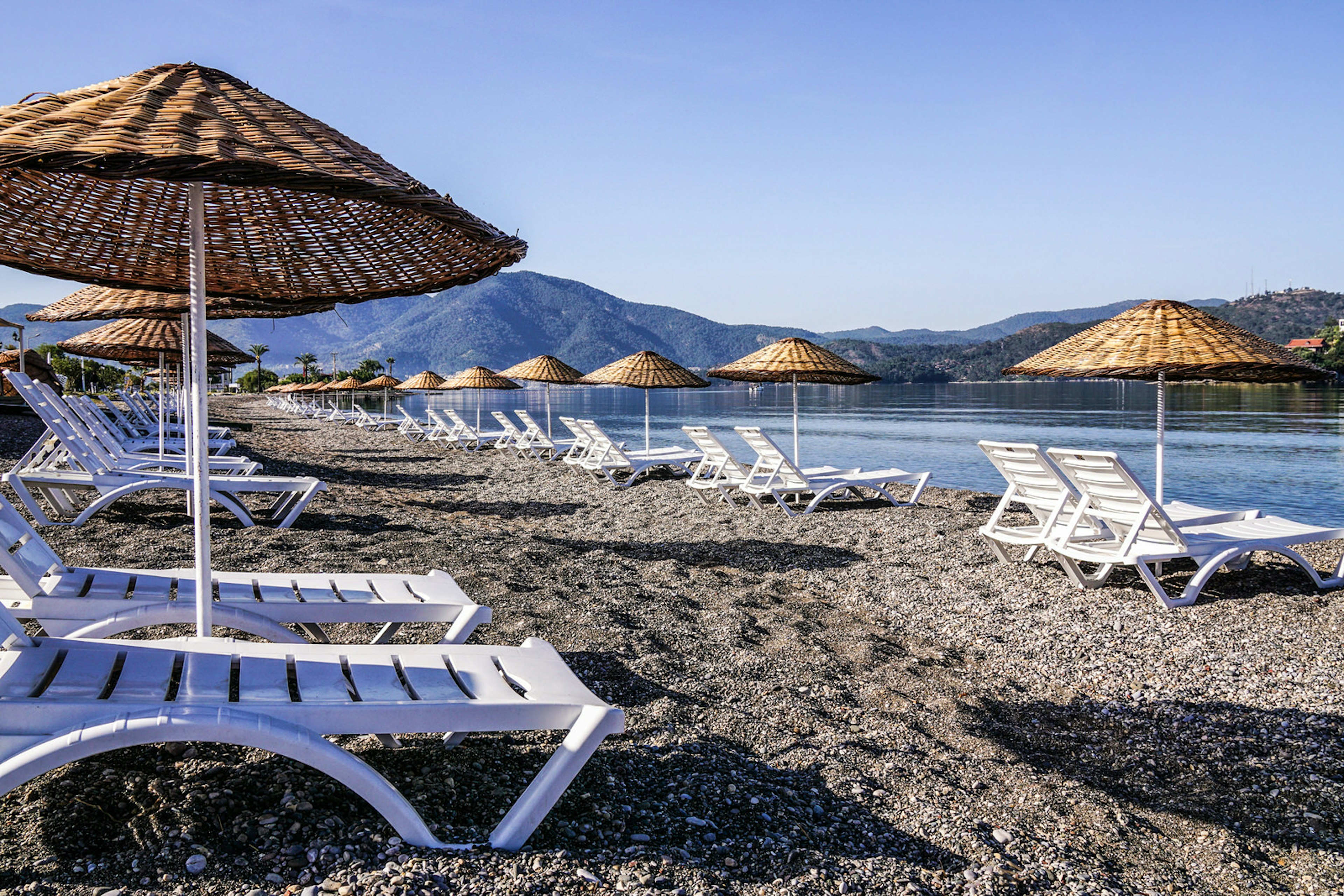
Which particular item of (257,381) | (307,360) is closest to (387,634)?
(307,360)

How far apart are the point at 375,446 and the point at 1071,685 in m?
16.7

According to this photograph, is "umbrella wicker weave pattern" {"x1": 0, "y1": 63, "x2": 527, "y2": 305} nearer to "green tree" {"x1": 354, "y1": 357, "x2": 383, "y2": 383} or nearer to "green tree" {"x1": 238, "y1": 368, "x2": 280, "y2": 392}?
"green tree" {"x1": 238, "y1": 368, "x2": 280, "y2": 392}

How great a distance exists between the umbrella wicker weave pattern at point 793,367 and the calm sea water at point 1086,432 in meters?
4.43

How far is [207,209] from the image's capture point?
10.4 ft

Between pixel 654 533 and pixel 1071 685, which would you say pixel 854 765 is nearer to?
pixel 1071 685

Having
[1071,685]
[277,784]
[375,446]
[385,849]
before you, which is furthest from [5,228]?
[375,446]

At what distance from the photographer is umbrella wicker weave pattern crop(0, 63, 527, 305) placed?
1.92 metres

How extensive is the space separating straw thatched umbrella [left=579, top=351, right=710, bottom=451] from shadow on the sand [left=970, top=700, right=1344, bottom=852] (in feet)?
30.1

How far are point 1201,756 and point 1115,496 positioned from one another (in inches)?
89.1

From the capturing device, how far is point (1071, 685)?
12.1 feet

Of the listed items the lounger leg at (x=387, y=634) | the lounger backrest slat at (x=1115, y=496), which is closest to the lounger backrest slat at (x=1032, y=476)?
the lounger backrest slat at (x=1115, y=496)

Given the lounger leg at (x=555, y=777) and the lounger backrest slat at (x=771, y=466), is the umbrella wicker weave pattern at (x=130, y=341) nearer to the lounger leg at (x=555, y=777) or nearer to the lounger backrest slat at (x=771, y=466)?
the lounger backrest slat at (x=771, y=466)

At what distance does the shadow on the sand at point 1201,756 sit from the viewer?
8.20 ft

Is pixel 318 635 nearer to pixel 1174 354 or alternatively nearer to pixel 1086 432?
pixel 1174 354
